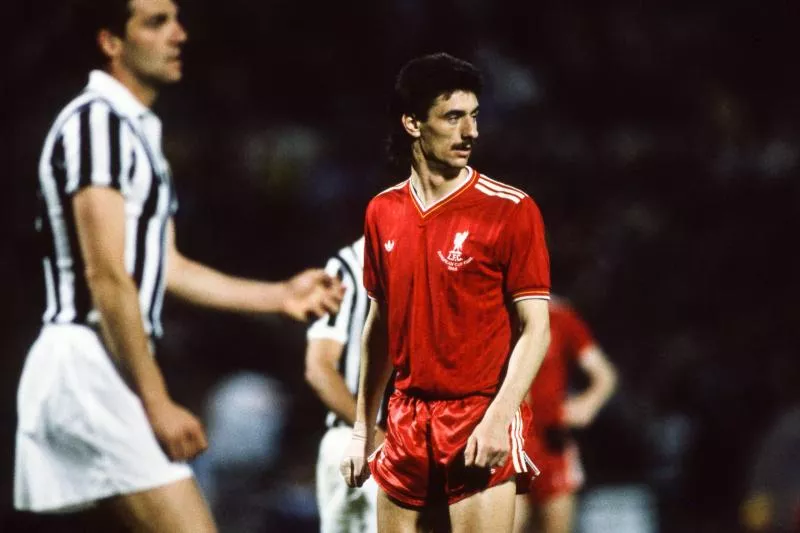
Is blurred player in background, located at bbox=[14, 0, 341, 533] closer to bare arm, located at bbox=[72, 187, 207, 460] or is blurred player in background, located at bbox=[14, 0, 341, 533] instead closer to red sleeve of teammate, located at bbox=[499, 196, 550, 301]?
bare arm, located at bbox=[72, 187, 207, 460]

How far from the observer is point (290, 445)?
8.53 meters

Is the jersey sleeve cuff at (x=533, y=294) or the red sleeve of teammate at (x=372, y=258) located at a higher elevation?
the red sleeve of teammate at (x=372, y=258)

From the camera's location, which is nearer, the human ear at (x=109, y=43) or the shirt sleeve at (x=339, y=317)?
the human ear at (x=109, y=43)

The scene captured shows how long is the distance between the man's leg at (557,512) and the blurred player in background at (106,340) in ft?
10.6

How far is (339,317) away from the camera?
5055mm

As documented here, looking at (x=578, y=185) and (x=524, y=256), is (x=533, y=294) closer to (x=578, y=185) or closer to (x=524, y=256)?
(x=524, y=256)

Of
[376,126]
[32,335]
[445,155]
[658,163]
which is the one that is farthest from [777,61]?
[445,155]

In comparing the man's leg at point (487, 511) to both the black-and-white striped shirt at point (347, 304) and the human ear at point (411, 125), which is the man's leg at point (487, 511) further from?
the black-and-white striped shirt at point (347, 304)

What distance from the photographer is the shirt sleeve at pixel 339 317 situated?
5.03 m

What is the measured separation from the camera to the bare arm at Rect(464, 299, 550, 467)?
3611mm

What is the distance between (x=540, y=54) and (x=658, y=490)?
3.40 meters

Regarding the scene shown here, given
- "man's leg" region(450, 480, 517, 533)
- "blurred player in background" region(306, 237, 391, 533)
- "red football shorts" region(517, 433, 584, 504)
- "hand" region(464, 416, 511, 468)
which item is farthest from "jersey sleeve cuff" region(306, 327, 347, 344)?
"red football shorts" region(517, 433, 584, 504)

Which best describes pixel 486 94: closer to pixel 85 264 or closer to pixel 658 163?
pixel 658 163

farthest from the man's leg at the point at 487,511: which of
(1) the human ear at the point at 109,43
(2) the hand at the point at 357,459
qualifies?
(1) the human ear at the point at 109,43
